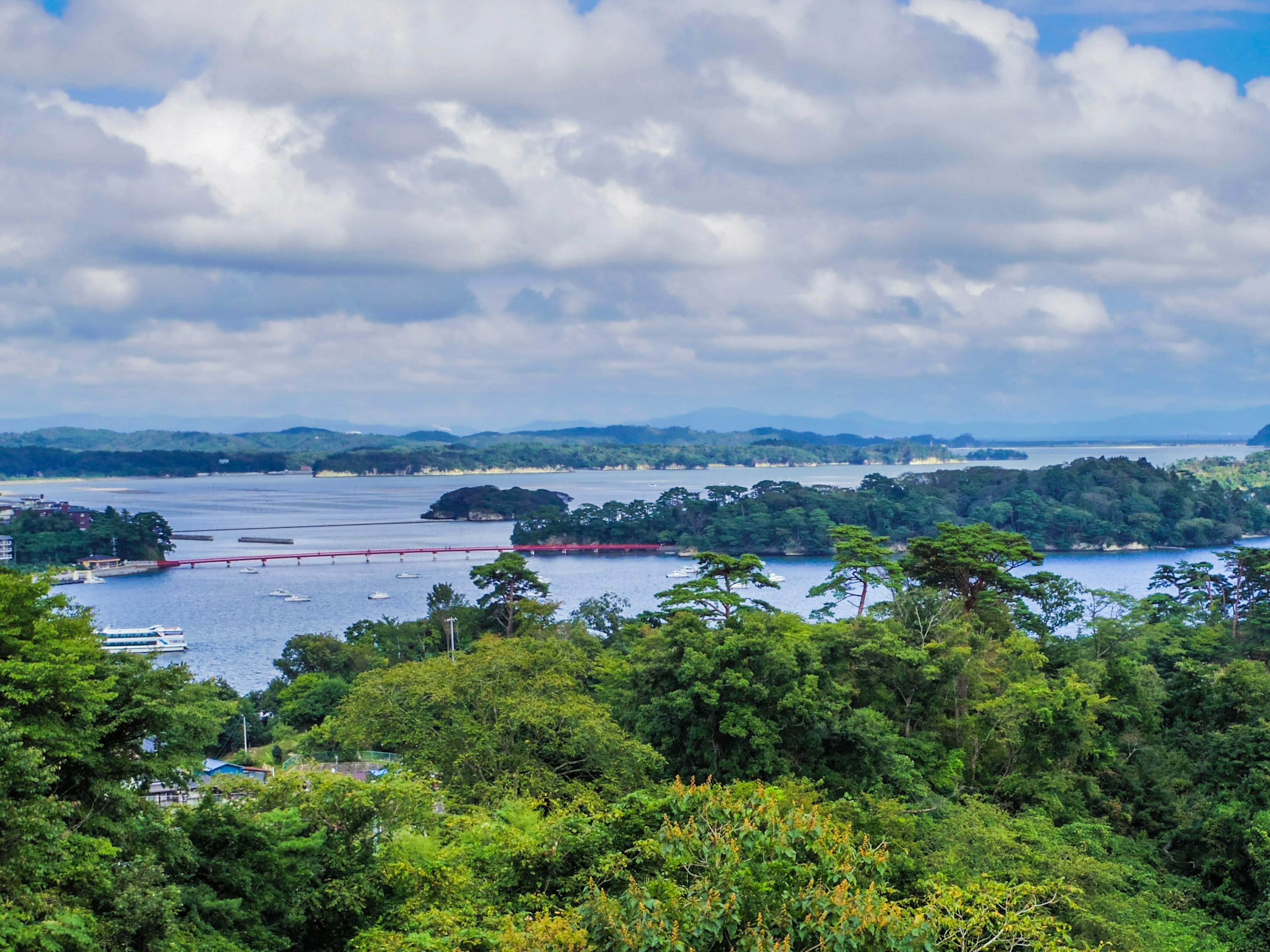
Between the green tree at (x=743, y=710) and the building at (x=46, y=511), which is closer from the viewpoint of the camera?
the green tree at (x=743, y=710)

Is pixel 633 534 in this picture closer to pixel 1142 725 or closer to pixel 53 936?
pixel 1142 725

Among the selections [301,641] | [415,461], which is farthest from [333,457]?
[301,641]

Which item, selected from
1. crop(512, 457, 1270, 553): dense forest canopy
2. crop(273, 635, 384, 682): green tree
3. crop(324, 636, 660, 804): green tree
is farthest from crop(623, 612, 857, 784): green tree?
crop(512, 457, 1270, 553): dense forest canopy

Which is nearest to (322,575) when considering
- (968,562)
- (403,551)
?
(403,551)

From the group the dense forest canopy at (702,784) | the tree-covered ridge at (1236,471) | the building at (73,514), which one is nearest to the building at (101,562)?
the building at (73,514)

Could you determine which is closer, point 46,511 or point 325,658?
point 325,658

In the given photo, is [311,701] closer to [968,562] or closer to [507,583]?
[507,583]

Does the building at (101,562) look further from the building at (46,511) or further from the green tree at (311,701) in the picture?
the green tree at (311,701)
